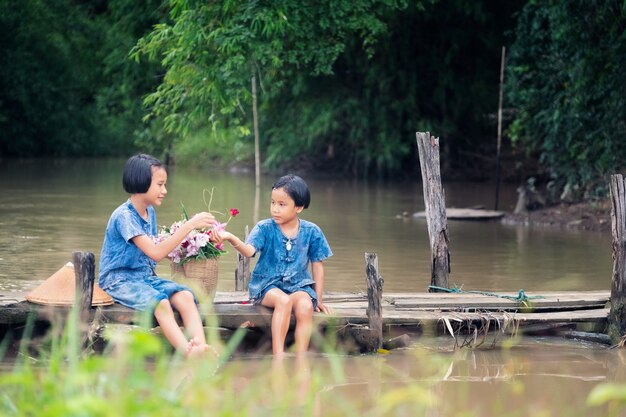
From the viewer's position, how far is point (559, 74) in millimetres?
19422

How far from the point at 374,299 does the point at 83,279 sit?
6.62 feet

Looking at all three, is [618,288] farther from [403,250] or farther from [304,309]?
[403,250]

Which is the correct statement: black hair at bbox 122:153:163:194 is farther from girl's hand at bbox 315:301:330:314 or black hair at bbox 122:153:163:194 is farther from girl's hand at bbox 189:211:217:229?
girl's hand at bbox 315:301:330:314

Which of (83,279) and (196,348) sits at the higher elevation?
(83,279)

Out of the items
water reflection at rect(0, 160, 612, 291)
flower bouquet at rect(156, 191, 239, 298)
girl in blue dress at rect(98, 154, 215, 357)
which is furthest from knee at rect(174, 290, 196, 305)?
water reflection at rect(0, 160, 612, 291)

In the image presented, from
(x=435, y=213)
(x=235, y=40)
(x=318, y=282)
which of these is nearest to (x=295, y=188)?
(x=318, y=282)

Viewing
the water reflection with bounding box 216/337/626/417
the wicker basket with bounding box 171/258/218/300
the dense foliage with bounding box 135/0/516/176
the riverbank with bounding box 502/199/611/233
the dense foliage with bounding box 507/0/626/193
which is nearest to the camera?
the water reflection with bounding box 216/337/626/417

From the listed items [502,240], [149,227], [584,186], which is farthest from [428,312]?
[584,186]

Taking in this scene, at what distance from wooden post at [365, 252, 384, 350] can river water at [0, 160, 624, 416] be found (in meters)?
0.18

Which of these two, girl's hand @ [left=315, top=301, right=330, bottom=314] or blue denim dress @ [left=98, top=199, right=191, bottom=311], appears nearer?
blue denim dress @ [left=98, top=199, right=191, bottom=311]

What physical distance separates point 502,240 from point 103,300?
985 cm

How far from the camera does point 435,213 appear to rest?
1002cm

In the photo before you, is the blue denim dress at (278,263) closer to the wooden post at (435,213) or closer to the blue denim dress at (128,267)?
the blue denim dress at (128,267)

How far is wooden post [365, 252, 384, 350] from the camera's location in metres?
7.71
